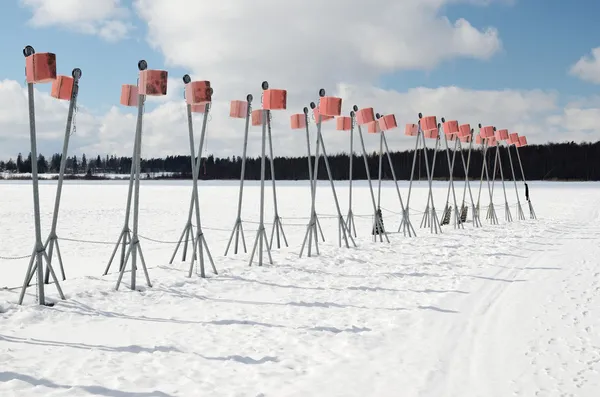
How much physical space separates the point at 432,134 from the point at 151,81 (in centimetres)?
1005

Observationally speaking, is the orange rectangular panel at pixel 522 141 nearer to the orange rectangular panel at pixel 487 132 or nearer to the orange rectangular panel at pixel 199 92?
the orange rectangular panel at pixel 487 132

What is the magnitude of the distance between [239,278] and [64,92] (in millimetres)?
3687

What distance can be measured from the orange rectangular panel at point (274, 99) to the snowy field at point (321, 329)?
9.35 feet

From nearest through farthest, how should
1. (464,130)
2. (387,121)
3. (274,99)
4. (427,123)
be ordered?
(274,99) → (387,121) → (427,123) → (464,130)

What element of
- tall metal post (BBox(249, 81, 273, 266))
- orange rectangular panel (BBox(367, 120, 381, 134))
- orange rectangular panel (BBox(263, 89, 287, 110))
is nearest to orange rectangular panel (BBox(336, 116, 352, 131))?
orange rectangular panel (BBox(367, 120, 381, 134))

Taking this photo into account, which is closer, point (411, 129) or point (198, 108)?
point (198, 108)

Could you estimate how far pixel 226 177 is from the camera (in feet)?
332

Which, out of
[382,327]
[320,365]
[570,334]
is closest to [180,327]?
[320,365]

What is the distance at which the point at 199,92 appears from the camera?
7.85m

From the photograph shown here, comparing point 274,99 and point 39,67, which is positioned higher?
point 274,99

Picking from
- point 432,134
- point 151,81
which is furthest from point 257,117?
point 432,134

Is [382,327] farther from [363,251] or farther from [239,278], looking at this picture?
[363,251]

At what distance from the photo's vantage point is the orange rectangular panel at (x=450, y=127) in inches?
617

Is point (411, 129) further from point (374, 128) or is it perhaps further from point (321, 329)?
point (321, 329)
